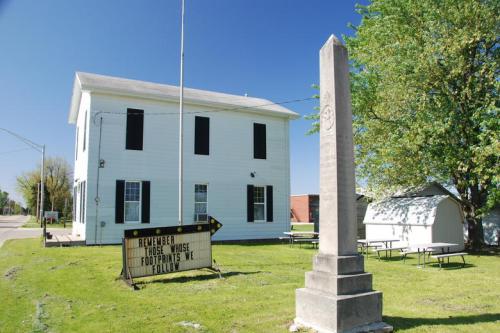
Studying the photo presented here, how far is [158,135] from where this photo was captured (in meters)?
17.8

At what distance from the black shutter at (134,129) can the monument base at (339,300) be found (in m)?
13.0

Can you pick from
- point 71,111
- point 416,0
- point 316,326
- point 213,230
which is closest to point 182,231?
point 213,230

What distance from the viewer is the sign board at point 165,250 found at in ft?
29.6

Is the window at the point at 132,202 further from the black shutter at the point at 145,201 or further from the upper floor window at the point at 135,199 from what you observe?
the black shutter at the point at 145,201

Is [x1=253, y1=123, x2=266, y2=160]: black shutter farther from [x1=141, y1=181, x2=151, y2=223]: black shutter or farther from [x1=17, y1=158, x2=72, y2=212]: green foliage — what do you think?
[x1=17, y1=158, x2=72, y2=212]: green foliage

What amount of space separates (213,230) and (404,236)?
30.2 feet

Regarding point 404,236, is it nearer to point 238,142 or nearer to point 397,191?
point 397,191

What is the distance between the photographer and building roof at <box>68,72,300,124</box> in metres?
16.8

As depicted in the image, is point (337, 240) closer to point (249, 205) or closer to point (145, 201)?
point (145, 201)

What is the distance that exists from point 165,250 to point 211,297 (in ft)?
7.91

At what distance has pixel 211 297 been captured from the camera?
24.9 feet

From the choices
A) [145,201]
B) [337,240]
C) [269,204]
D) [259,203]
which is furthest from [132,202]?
[337,240]

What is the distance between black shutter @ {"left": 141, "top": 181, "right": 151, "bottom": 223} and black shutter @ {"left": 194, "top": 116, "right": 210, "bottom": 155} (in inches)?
110

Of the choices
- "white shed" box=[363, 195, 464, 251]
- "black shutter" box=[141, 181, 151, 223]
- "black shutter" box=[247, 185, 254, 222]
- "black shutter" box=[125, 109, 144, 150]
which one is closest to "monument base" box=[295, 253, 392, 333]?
"white shed" box=[363, 195, 464, 251]
